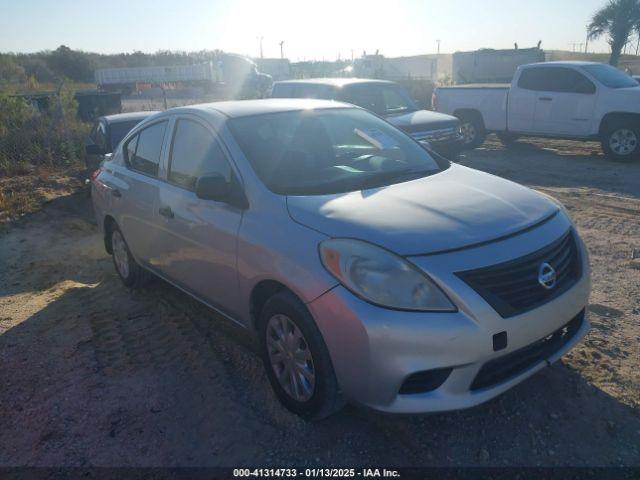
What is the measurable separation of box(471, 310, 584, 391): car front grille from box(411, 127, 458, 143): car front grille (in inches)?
268

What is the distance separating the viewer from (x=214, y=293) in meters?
3.67

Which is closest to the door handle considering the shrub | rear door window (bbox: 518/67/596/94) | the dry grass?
the dry grass

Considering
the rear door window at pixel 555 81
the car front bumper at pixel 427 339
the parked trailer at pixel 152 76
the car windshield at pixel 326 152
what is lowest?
the car front bumper at pixel 427 339

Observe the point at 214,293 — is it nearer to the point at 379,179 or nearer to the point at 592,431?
the point at 379,179

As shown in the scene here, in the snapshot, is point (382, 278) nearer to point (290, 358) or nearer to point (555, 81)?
point (290, 358)

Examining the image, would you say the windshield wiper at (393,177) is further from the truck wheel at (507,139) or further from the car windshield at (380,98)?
the truck wheel at (507,139)

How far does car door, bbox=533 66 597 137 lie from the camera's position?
10.9 meters

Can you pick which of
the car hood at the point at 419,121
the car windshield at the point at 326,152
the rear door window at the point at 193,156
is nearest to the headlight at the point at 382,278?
the car windshield at the point at 326,152

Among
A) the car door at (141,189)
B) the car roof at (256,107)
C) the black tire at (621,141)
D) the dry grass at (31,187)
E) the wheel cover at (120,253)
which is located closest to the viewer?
the car roof at (256,107)

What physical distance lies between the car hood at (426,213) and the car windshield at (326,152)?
22 cm

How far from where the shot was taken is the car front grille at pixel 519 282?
2520 millimetres

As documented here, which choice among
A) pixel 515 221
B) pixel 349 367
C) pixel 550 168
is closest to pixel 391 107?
pixel 550 168

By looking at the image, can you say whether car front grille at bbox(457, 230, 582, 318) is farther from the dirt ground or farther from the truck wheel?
the truck wheel

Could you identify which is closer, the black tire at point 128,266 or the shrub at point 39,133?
the black tire at point 128,266
